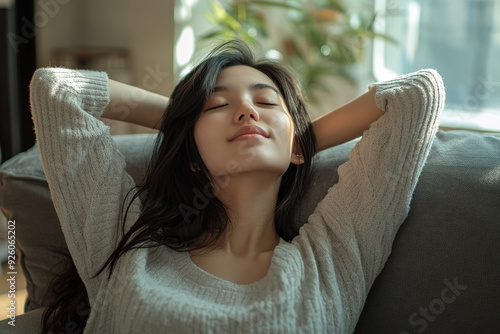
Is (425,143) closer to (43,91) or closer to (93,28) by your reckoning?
(43,91)

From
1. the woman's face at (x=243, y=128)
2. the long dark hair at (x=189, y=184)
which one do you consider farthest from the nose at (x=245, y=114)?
the long dark hair at (x=189, y=184)

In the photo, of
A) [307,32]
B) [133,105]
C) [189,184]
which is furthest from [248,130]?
[307,32]

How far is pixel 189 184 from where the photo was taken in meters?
1.27

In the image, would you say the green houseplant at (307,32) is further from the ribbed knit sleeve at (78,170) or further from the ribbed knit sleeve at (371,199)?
the ribbed knit sleeve at (78,170)

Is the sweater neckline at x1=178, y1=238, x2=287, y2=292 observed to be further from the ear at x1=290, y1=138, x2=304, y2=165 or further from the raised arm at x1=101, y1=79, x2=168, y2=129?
the raised arm at x1=101, y1=79, x2=168, y2=129

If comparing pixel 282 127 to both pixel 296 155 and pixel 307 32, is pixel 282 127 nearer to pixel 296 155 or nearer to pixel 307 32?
pixel 296 155

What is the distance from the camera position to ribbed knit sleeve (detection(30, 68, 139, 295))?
3.68 feet

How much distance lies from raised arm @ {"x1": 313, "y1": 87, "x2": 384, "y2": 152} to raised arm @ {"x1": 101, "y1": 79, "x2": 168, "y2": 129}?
0.43 meters

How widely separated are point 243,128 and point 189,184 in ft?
0.83

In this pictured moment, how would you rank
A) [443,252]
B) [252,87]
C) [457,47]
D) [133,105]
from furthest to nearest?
[457,47], [133,105], [252,87], [443,252]

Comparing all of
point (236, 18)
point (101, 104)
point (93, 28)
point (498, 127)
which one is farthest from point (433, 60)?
point (93, 28)

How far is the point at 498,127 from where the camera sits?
2496mm

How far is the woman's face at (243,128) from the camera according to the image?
1102 mm

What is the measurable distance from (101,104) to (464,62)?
2075 mm
